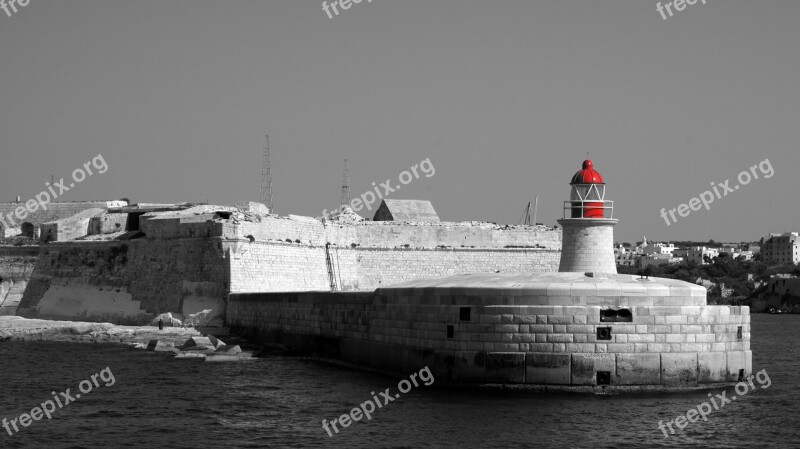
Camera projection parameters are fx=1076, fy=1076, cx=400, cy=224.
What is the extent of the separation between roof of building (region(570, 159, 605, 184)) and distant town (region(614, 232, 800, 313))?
3089 cm

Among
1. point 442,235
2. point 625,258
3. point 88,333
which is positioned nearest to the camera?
point 88,333

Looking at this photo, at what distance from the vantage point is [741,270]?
11931 centimetres

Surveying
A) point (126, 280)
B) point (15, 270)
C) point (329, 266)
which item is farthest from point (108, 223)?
point (329, 266)

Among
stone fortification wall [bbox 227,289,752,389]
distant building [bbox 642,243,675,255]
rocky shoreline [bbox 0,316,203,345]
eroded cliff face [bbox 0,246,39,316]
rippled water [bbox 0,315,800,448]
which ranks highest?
distant building [bbox 642,243,675,255]

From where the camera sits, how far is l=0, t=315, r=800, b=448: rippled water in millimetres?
17156

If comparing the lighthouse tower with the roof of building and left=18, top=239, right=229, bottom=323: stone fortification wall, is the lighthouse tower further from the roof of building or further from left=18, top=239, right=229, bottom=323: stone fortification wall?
left=18, top=239, right=229, bottom=323: stone fortification wall

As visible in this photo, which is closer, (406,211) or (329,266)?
(329,266)

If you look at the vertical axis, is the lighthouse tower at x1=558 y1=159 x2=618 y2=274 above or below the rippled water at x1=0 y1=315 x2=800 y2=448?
above

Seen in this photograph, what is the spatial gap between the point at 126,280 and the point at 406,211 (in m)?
15.4

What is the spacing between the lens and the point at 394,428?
59.1ft

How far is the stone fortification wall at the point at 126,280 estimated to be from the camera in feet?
119

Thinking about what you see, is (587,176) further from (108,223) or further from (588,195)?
(108,223)

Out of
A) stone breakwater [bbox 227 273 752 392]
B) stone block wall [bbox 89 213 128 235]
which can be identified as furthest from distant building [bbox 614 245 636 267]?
stone breakwater [bbox 227 273 752 392]

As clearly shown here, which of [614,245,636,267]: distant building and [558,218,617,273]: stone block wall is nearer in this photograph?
[558,218,617,273]: stone block wall
